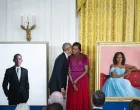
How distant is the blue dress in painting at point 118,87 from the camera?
21.5ft

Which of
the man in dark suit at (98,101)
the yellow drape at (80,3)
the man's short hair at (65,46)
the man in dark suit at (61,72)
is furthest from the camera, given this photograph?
the yellow drape at (80,3)

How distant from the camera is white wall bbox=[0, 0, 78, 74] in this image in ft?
23.2

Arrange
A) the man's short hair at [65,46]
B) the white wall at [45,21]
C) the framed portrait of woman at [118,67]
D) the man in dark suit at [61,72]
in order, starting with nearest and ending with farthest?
the man in dark suit at [61,72] → the man's short hair at [65,46] → the framed portrait of woman at [118,67] → the white wall at [45,21]

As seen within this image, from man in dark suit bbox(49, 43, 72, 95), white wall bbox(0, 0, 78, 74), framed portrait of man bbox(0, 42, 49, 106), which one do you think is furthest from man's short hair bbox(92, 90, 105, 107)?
white wall bbox(0, 0, 78, 74)

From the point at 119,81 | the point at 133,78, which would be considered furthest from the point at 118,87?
the point at 133,78

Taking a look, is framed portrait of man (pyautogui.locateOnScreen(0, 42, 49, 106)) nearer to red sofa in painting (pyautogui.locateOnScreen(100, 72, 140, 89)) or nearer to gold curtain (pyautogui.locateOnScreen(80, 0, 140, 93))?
gold curtain (pyautogui.locateOnScreen(80, 0, 140, 93))

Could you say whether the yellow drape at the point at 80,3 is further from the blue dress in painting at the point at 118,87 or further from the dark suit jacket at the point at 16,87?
the dark suit jacket at the point at 16,87

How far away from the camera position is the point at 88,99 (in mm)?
6574

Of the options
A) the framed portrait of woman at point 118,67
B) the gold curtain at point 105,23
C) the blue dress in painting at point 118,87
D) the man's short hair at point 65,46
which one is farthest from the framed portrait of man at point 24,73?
the blue dress in painting at point 118,87

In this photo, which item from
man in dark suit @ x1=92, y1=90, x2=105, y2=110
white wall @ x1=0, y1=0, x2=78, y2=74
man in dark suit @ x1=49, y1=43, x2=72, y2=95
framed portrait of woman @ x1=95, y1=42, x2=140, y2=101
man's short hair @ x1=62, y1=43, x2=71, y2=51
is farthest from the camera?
white wall @ x1=0, y1=0, x2=78, y2=74

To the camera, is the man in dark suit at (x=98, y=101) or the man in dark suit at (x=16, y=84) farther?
the man in dark suit at (x=16, y=84)

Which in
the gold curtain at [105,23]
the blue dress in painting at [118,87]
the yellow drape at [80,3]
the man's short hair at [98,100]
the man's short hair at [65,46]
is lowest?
the blue dress in painting at [118,87]

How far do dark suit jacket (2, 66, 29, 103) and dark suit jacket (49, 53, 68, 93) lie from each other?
0.64m

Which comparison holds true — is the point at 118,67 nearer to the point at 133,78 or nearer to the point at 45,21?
the point at 133,78
